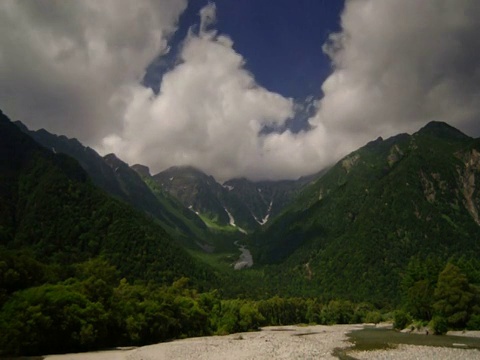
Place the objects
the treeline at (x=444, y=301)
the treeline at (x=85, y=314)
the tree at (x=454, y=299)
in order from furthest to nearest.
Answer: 1. the tree at (x=454, y=299)
2. the treeline at (x=444, y=301)
3. the treeline at (x=85, y=314)

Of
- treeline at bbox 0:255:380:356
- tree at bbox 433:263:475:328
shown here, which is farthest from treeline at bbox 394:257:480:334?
treeline at bbox 0:255:380:356

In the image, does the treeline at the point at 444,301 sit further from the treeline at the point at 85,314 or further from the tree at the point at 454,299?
the treeline at the point at 85,314

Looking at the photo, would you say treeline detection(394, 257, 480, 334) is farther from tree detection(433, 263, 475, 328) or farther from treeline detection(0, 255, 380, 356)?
treeline detection(0, 255, 380, 356)

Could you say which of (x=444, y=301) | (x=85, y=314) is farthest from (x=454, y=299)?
(x=85, y=314)

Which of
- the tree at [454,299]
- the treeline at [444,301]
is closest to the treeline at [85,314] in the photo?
the treeline at [444,301]

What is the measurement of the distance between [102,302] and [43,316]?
18.0 meters

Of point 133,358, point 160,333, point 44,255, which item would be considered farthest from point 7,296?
point 44,255

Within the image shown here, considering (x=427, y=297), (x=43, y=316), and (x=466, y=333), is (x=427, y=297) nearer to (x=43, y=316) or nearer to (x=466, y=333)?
(x=466, y=333)

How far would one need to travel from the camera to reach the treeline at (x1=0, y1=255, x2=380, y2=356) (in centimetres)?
6281

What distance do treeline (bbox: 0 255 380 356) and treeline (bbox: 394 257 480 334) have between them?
2179 inches

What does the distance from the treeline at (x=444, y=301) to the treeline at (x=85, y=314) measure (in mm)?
55353

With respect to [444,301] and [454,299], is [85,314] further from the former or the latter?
[454,299]

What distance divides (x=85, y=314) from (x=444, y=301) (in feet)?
281

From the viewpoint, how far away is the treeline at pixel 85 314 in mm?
62812
